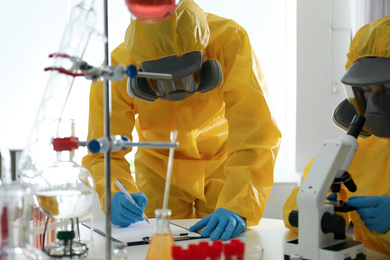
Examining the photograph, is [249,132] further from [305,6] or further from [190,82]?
[305,6]

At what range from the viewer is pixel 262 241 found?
1548 mm

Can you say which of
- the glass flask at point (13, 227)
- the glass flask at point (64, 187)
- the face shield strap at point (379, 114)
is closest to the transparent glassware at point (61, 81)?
the glass flask at point (64, 187)

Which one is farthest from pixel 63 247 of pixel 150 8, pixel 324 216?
pixel 324 216

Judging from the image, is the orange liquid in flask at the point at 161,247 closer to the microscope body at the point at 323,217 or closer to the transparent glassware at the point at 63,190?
the transparent glassware at the point at 63,190

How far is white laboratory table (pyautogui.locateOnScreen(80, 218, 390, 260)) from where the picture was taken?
134cm

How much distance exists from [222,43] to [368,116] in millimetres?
717

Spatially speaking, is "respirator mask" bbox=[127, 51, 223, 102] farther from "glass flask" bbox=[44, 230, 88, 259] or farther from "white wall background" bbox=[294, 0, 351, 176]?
"white wall background" bbox=[294, 0, 351, 176]

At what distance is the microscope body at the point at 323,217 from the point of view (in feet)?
3.89

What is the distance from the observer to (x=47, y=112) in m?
1.09

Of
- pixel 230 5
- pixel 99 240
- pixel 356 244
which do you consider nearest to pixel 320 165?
pixel 356 244

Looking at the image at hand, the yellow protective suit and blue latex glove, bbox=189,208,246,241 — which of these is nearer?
blue latex glove, bbox=189,208,246,241

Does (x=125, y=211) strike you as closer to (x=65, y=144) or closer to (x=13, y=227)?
(x=65, y=144)

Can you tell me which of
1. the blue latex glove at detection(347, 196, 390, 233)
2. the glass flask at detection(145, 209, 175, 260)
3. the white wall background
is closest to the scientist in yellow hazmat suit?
the blue latex glove at detection(347, 196, 390, 233)

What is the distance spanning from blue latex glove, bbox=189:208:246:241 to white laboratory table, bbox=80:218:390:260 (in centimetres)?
3
